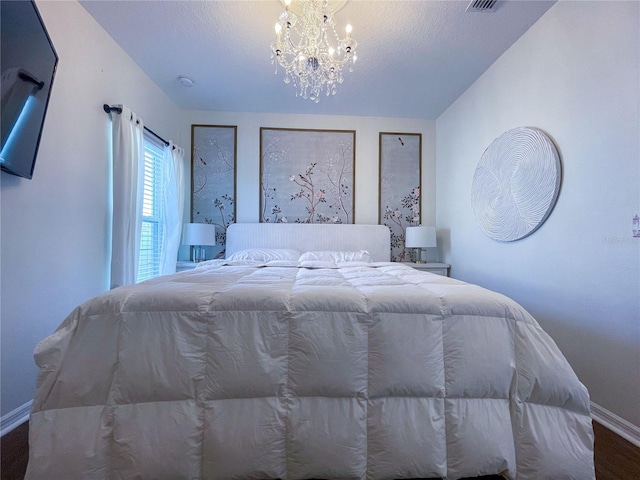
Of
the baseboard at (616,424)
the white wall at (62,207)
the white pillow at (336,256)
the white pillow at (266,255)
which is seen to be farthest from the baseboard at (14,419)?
the baseboard at (616,424)

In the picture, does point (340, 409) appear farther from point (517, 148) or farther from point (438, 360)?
point (517, 148)

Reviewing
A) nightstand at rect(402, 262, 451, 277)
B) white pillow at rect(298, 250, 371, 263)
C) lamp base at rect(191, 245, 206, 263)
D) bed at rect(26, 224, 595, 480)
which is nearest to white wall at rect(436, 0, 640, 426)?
bed at rect(26, 224, 595, 480)

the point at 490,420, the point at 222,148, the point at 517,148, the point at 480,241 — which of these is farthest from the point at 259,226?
the point at 490,420

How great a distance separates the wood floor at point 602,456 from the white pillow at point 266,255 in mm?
2002

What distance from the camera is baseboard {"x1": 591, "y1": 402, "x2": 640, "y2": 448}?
4.80 ft

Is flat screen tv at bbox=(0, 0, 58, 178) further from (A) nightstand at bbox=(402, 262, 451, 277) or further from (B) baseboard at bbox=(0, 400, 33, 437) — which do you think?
(A) nightstand at bbox=(402, 262, 451, 277)

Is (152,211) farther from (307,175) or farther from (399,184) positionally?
(399,184)

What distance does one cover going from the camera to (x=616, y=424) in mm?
1552

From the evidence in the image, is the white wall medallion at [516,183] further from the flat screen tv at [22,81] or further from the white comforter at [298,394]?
the flat screen tv at [22,81]

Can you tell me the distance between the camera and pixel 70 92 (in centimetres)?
193

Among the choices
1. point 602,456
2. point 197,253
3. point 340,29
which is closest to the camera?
point 602,456

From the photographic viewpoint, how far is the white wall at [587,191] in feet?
4.99

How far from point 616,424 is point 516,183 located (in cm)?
163

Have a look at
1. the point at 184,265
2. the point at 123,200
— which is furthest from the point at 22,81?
the point at 184,265
